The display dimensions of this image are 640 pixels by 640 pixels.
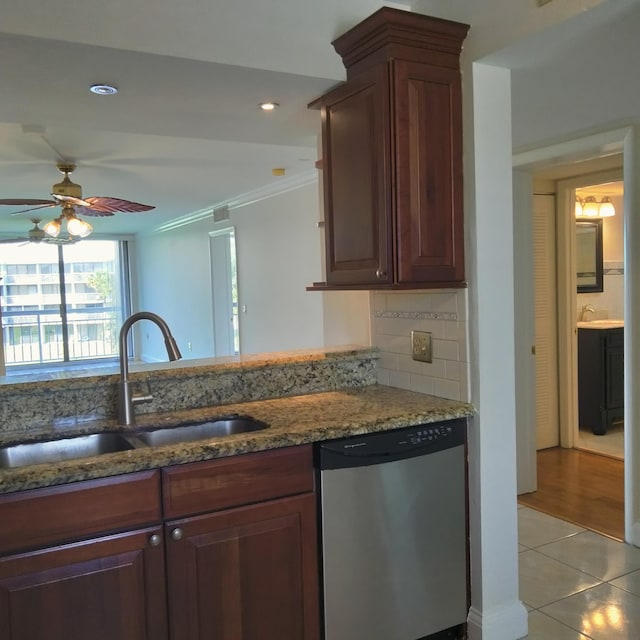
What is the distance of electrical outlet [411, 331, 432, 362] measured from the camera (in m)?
2.42

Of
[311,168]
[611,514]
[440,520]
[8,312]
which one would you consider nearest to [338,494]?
[440,520]

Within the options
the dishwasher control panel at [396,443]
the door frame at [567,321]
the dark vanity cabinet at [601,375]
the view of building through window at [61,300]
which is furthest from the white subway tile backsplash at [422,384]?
the view of building through window at [61,300]

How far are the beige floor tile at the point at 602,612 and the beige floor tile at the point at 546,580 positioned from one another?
0.04m

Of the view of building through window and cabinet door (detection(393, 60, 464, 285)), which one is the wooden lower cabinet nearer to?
cabinet door (detection(393, 60, 464, 285))

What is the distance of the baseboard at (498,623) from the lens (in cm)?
224

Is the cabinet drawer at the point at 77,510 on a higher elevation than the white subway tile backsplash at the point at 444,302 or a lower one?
lower

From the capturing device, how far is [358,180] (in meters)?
2.23

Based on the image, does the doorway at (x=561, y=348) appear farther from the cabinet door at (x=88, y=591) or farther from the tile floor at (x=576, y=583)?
the cabinet door at (x=88, y=591)

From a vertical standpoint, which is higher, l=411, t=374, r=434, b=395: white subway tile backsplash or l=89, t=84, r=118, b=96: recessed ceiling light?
l=89, t=84, r=118, b=96: recessed ceiling light

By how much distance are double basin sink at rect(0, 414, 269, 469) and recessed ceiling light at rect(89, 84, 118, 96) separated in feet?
3.92

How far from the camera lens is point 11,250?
9633mm

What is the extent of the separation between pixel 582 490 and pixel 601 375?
1.58m

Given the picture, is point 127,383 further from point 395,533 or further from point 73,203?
point 73,203

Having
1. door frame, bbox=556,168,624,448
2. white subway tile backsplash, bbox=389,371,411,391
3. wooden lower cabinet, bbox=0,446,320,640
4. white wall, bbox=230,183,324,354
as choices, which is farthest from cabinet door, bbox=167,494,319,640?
white wall, bbox=230,183,324,354
